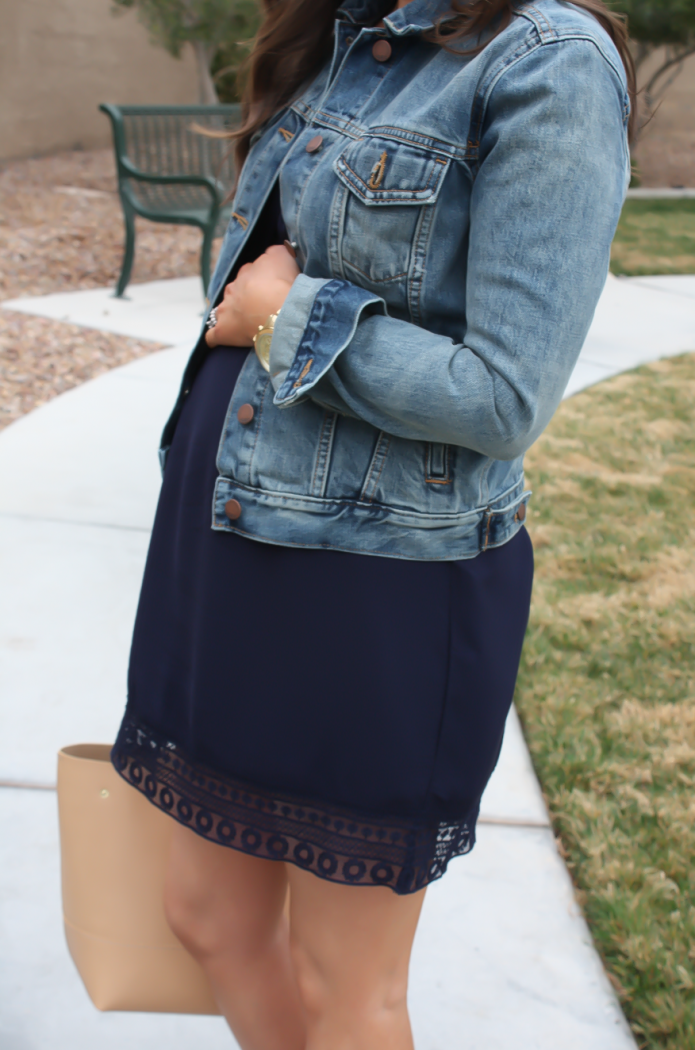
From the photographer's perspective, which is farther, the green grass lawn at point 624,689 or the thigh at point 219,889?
the green grass lawn at point 624,689

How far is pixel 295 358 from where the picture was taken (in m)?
1.07

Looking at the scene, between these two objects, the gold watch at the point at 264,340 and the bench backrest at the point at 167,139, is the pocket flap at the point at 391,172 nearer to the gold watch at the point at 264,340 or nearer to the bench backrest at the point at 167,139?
the gold watch at the point at 264,340

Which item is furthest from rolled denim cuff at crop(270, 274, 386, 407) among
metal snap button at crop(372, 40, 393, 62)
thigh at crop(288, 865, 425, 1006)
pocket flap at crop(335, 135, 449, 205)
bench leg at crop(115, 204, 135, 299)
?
bench leg at crop(115, 204, 135, 299)

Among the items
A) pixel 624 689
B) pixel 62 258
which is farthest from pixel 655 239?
pixel 624 689

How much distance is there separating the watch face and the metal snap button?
14.3 inches

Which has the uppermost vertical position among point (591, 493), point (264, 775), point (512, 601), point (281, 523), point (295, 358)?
point (295, 358)

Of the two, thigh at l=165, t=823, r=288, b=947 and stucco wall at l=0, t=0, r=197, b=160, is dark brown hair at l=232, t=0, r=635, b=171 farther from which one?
stucco wall at l=0, t=0, r=197, b=160

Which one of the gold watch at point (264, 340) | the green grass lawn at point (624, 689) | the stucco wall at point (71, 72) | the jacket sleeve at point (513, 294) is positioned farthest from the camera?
the stucco wall at point (71, 72)

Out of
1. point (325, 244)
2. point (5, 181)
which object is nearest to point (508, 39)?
point (325, 244)

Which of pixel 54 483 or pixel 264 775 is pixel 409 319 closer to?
pixel 264 775

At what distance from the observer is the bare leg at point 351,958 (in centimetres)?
116

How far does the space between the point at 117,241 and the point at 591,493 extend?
5.50 meters

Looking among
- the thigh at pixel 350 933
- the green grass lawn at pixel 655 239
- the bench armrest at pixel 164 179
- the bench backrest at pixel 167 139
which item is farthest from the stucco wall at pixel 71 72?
the thigh at pixel 350 933

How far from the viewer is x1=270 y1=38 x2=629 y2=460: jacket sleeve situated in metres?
0.92
